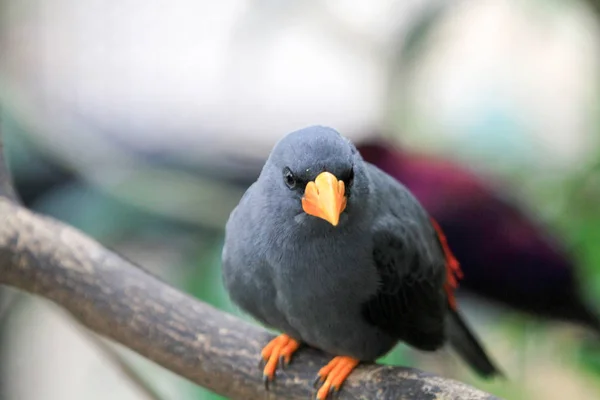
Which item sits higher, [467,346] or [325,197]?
[325,197]

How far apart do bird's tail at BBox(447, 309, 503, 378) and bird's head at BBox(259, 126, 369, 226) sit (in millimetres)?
405

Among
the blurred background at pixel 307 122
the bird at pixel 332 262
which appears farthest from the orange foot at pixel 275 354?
the blurred background at pixel 307 122

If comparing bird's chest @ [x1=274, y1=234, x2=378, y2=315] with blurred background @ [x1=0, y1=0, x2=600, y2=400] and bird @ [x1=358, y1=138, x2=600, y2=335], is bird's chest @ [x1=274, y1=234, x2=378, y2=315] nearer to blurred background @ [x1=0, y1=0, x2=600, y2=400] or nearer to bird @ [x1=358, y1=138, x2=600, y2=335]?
blurred background @ [x1=0, y1=0, x2=600, y2=400]

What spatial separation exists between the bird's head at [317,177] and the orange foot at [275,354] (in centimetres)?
23

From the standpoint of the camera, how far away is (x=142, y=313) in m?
1.10

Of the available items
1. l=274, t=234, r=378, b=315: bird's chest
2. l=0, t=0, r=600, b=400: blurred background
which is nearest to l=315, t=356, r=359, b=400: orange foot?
l=274, t=234, r=378, b=315: bird's chest

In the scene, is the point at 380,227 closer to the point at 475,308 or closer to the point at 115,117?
the point at 475,308

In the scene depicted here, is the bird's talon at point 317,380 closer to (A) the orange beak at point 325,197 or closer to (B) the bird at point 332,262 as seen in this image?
(B) the bird at point 332,262

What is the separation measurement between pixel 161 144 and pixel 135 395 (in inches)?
30.0

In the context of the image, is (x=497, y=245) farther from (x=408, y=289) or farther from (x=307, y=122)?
(x=307, y=122)

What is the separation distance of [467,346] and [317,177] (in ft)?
1.92

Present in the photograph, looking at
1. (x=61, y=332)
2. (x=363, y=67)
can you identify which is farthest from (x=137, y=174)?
(x=363, y=67)

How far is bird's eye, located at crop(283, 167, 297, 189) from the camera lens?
0.93 meters

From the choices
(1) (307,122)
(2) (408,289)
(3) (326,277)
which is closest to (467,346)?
(2) (408,289)
